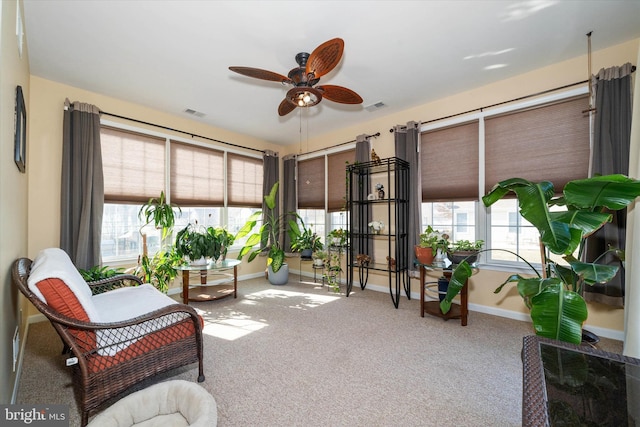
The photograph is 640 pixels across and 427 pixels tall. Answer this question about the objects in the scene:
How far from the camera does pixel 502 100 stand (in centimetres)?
318

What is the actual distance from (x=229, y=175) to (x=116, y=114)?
5.95ft

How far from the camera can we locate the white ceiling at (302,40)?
2088 millimetres

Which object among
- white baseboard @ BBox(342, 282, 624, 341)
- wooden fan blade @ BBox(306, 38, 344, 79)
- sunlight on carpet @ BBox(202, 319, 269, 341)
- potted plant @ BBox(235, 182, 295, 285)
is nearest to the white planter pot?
potted plant @ BBox(235, 182, 295, 285)

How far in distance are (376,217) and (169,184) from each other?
3.28 metres

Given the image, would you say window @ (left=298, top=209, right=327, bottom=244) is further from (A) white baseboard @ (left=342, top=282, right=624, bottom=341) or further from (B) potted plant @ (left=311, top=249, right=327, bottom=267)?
(A) white baseboard @ (left=342, top=282, right=624, bottom=341)

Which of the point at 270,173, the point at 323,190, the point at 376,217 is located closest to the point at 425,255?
the point at 376,217

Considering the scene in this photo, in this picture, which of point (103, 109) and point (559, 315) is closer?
point (559, 315)

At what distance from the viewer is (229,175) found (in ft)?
16.2

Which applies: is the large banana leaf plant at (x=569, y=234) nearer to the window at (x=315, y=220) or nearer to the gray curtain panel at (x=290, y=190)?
the window at (x=315, y=220)

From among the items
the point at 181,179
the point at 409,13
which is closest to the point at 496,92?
the point at 409,13

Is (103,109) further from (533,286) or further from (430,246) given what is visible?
(533,286)

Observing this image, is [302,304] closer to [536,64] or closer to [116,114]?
[116,114]

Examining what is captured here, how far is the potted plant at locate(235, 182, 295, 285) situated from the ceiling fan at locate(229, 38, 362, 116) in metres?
2.68

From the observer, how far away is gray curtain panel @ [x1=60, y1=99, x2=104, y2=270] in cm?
317
